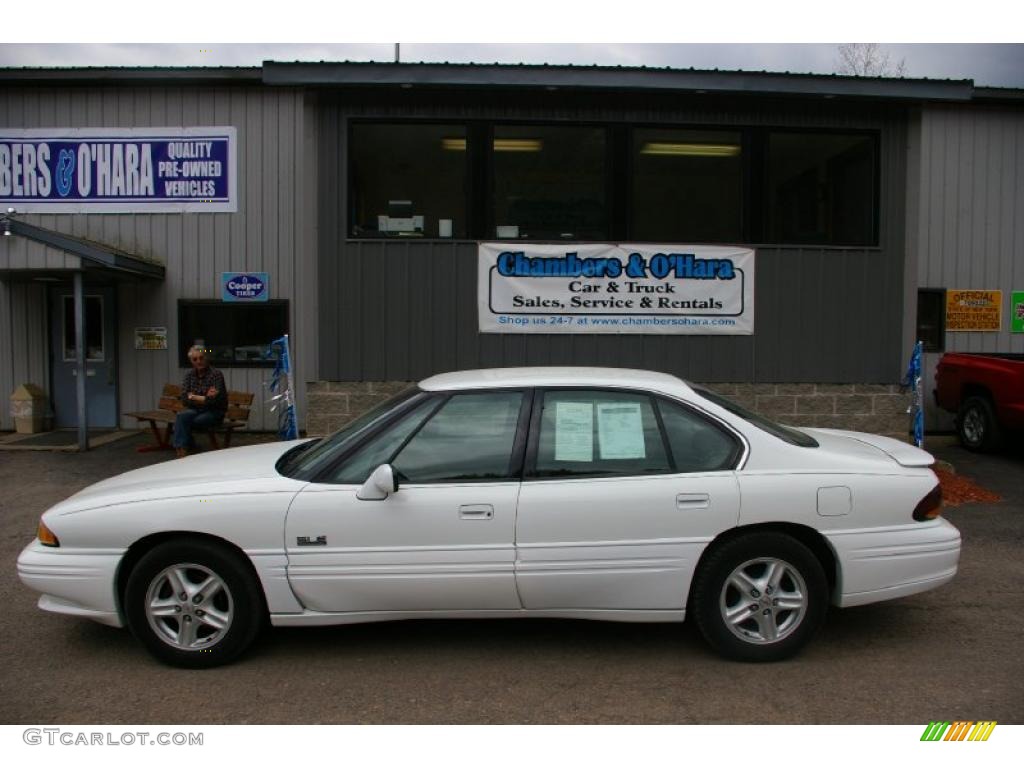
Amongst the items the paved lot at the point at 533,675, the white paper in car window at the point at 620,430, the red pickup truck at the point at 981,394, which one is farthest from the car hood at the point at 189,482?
the red pickup truck at the point at 981,394

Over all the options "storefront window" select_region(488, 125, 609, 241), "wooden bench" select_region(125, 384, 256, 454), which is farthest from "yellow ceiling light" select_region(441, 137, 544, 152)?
"wooden bench" select_region(125, 384, 256, 454)

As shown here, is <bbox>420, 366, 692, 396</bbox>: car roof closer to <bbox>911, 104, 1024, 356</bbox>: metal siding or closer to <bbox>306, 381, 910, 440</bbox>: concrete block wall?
<bbox>306, 381, 910, 440</bbox>: concrete block wall

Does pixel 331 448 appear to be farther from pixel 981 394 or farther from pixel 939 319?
pixel 939 319

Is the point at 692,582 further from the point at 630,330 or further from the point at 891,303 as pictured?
the point at 891,303

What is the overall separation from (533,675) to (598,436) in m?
1.22

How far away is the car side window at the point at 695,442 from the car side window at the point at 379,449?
1.24 meters

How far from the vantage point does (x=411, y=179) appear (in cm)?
932

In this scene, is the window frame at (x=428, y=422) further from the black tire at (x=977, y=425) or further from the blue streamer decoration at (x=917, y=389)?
the black tire at (x=977, y=425)

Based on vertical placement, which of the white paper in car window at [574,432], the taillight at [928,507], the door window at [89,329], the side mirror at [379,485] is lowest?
the taillight at [928,507]

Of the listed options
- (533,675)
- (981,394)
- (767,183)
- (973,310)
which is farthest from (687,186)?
(533,675)

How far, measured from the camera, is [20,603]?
4961mm

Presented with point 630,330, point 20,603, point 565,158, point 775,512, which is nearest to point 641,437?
point 775,512

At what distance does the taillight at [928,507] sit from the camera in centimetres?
406

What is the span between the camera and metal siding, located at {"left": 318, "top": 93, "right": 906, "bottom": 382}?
9.12m
